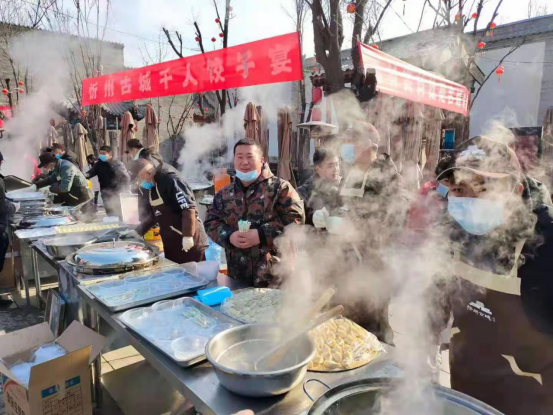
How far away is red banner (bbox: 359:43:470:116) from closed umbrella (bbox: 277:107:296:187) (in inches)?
119

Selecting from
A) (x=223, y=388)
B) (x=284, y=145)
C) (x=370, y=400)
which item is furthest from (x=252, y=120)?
(x=370, y=400)

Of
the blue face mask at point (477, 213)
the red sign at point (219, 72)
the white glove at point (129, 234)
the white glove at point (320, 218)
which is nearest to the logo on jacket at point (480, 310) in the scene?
the blue face mask at point (477, 213)

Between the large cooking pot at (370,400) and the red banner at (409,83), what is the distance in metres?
3.56

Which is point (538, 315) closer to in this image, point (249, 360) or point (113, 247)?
point (249, 360)

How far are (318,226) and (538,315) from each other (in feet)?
5.76

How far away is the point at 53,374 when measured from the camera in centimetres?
215

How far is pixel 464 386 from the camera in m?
1.78

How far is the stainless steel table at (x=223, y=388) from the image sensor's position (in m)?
1.35

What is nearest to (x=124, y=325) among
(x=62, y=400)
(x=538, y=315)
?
(x=62, y=400)

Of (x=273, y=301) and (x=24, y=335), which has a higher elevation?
(x=273, y=301)

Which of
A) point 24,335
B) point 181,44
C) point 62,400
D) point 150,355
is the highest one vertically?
point 181,44

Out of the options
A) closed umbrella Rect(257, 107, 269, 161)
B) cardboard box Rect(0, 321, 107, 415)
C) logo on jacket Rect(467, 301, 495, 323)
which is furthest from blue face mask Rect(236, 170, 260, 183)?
closed umbrella Rect(257, 107, 269, 161)

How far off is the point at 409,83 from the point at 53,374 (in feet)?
16.3

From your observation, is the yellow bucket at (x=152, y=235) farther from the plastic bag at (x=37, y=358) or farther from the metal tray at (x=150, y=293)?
the plastic bag at (x=37, y=358)
